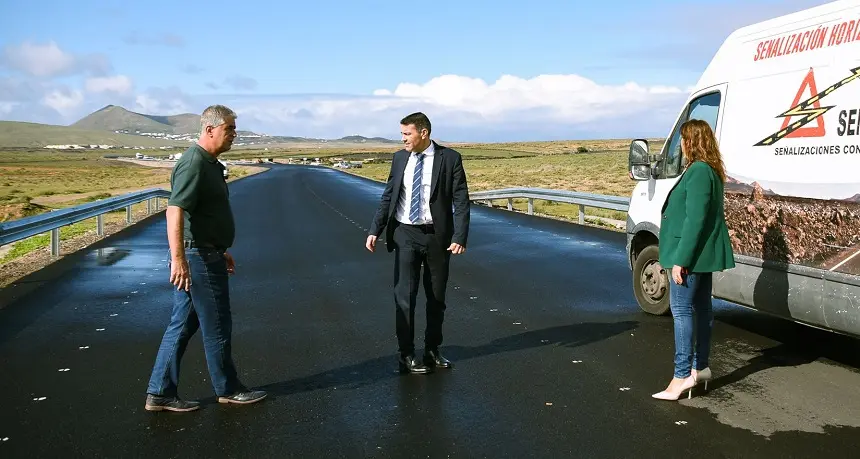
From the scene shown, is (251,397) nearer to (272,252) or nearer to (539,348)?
(539,348)

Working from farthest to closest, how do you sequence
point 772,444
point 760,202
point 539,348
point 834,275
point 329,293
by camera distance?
point 329,293, point 539,348, point 760,202, point 834,275, point 772,444

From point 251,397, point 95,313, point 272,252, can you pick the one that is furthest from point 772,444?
point 272,252

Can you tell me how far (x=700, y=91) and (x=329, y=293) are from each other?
4.79m

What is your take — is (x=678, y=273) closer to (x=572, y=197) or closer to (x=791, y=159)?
(x=791, y=159)

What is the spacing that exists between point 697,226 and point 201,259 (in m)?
3.04

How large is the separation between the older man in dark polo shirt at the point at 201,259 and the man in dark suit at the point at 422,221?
1.34 metres

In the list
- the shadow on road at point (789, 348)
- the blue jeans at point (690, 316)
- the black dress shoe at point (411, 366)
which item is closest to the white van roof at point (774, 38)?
the blue jeans at point (690, 316)

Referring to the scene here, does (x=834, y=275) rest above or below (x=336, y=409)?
above

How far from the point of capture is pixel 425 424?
5.18 meters

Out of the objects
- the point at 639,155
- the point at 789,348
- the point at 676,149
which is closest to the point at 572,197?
the point at 676,149

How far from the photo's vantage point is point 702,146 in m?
5.53

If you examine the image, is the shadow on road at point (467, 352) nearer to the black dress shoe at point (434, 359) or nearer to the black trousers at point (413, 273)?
the black dress shoe at point (434, 359)

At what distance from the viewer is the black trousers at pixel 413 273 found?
6.35 metres

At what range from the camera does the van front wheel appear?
8.26m
